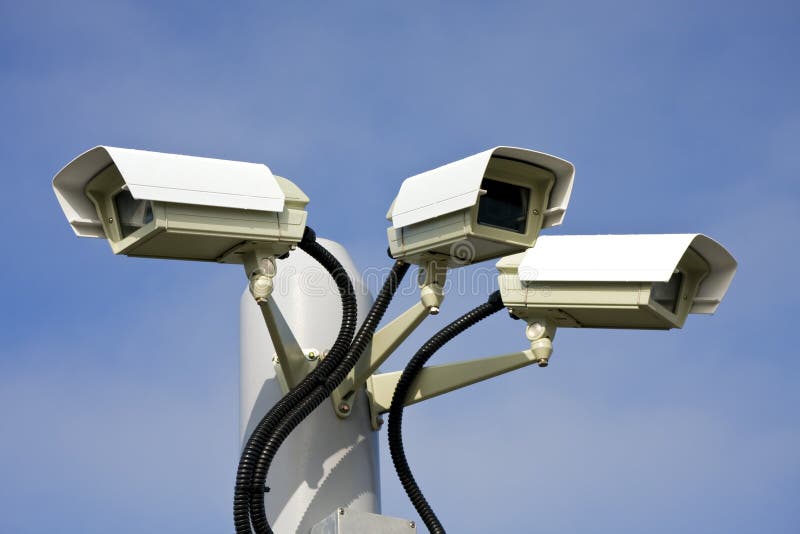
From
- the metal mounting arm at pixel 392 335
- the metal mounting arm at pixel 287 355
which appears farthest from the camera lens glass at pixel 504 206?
the metal mounting arm at pixel 287 355

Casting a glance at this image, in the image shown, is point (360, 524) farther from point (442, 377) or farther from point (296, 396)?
point (442, 377)

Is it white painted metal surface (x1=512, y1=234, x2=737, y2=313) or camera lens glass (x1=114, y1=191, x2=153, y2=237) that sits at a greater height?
camera lens glass (x1=114, y1=191, x2=153, y2=237)

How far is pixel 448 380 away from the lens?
6.95 m

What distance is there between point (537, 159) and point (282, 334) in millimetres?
1498

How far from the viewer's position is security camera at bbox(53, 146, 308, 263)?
5699 mm

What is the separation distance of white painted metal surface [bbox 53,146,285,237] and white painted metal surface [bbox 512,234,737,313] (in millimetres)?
1259

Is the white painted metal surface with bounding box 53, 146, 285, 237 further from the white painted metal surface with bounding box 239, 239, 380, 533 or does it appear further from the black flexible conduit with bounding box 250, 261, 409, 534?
the white painted metal surface with bounding box 239, 239, 380, 533

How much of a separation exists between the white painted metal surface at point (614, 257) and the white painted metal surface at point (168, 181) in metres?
1.26

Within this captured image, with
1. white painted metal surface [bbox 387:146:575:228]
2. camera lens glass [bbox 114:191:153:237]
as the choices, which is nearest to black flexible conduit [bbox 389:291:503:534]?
white painted metal surface [bbox 387:146:575:228]

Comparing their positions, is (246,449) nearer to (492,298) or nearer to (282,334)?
(282,334)

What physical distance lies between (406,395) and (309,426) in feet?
1.68

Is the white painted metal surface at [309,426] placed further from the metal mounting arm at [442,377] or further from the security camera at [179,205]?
the security camera at [179,205]

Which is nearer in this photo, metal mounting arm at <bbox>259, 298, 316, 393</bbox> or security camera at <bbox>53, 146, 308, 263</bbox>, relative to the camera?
security camera at <bbox>53, 146, 308, 263</bbox>

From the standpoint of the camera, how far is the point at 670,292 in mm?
6621
